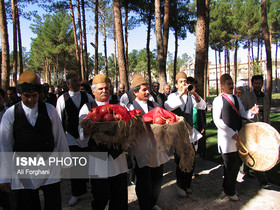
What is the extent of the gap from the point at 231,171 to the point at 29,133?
3.24 m

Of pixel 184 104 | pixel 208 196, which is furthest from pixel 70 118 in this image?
pixel 208 196

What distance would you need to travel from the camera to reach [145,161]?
10.7 ft

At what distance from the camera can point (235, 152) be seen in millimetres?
3955

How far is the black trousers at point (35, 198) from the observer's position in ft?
8.55

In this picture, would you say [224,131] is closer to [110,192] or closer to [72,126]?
[110,192]

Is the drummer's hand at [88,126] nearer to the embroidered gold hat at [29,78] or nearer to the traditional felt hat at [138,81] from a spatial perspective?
the embroidered gold hat at [29,78]

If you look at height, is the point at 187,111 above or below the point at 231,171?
above

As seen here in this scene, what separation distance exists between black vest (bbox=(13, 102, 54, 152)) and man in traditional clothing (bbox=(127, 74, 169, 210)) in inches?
42.6

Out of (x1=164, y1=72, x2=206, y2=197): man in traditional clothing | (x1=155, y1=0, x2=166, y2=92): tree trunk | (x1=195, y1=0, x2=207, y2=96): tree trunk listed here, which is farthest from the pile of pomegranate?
(x1=155, y1=0, x2=166, y2=92): tree trunk

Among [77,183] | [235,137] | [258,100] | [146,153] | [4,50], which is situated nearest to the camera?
[146,153]

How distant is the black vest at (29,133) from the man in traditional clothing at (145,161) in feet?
3.55

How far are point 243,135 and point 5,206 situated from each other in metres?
3.73

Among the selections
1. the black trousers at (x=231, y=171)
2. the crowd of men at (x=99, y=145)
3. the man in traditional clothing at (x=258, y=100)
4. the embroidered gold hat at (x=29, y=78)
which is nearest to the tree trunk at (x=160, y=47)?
the man in traditional clothing at (x=258, y=100)

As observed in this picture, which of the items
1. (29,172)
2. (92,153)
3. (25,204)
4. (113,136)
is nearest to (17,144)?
(29,172)
